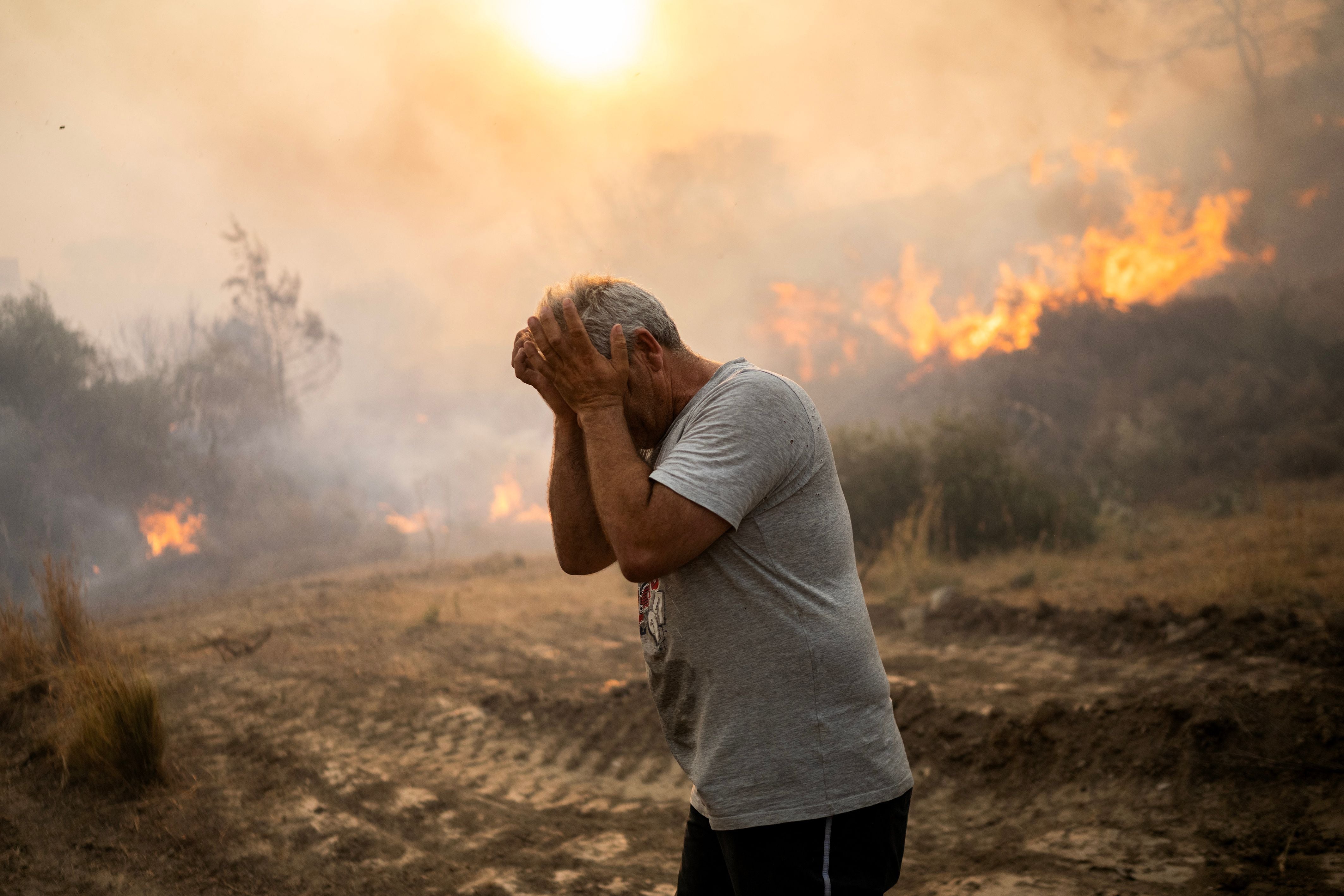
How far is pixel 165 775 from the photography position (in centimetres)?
472

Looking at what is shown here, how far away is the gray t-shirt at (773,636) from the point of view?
161cm

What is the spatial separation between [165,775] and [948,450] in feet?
38.2

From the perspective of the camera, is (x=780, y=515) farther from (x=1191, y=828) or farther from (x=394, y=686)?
(x=394, y=686)

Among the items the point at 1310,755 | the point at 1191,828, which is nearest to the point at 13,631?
the point at 1191,828

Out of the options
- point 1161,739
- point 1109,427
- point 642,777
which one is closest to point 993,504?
point 1109,427

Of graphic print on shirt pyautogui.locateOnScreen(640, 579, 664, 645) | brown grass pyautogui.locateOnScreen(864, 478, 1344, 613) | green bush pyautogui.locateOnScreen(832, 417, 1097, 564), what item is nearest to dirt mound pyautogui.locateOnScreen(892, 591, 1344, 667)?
brown grass pyautogui.locateOnScreen(864, 478, 1344, 613)

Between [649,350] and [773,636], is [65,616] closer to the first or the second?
[649,350]

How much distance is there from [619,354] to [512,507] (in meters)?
28.6

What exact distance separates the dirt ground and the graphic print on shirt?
239 centimetres

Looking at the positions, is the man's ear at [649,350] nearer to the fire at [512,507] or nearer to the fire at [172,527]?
the fire at [172,527]

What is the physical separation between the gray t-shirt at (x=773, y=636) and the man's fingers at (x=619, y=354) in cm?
17

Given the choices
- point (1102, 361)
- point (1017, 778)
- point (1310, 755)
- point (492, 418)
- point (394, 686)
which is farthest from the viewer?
point (492, 418)

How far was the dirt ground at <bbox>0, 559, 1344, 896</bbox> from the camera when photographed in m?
3.70

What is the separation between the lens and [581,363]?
5.67ft
